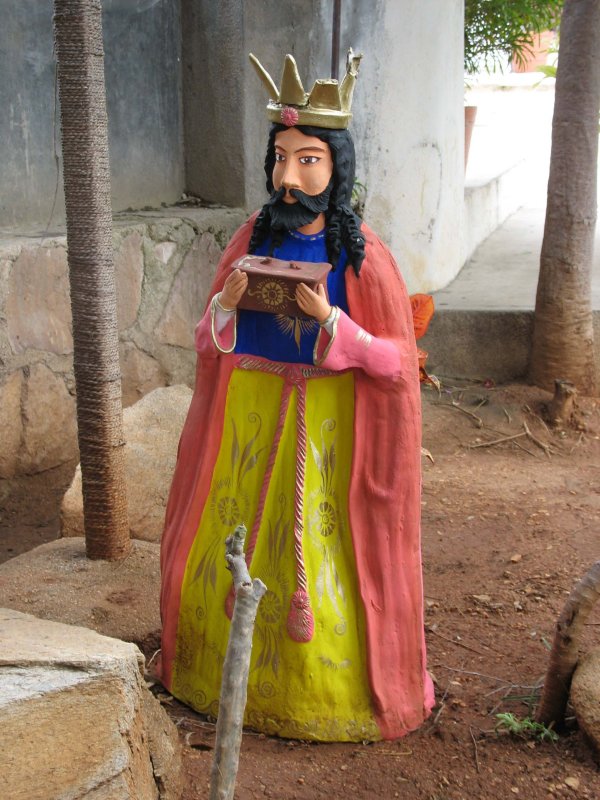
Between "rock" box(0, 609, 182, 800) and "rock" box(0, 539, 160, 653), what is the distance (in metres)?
1.10

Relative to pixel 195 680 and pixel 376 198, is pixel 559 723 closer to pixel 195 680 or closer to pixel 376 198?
pixel 195 680

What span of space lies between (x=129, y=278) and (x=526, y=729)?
2.75 meters

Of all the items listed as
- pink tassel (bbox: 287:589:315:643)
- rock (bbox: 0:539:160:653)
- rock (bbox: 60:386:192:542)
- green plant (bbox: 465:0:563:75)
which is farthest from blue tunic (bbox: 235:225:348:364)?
green plant (bbox: 465:0:563:75)

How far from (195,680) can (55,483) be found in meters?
1.85

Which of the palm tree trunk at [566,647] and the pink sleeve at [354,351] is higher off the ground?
the pink sleeve at [354,351]

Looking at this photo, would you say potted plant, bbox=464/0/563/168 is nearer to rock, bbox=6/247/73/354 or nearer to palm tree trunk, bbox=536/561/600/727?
rock, bbox=6/247/73/354

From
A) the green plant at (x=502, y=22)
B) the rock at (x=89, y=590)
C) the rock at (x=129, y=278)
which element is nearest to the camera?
the rock at (x=89, y=590)

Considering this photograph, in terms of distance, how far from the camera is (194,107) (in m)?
5.18

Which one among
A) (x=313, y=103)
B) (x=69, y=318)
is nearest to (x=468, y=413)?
(x=69, y=318)

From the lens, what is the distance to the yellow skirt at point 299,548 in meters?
2.74

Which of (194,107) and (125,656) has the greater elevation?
(194,107)

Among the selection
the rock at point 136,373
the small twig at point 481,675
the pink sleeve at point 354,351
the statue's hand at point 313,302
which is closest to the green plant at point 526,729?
the small twig at point 481,675

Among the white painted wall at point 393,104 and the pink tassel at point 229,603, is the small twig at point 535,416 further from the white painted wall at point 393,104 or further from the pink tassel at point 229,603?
the pink tassel at point 229,603

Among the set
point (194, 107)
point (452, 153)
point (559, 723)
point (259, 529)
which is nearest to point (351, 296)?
point (259, 529)
